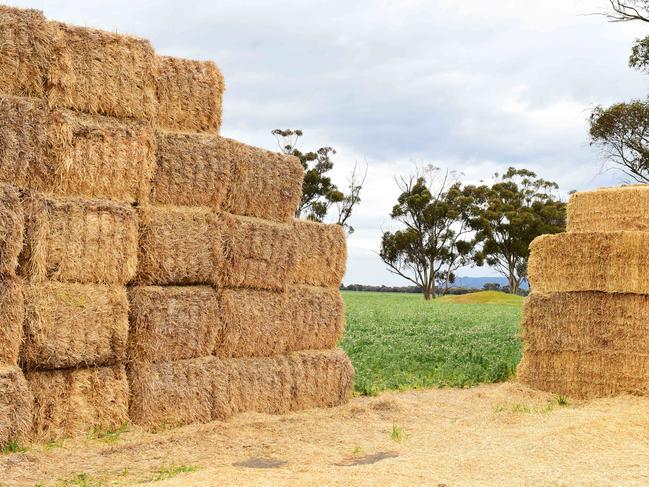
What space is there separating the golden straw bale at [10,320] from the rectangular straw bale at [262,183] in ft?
10.2

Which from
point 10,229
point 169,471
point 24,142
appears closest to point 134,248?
point 10,229

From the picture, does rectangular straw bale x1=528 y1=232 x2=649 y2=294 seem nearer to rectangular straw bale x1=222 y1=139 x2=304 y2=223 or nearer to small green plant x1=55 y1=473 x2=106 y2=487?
rectangular straw bale x1=222 y1=139 x2=304 y2=223

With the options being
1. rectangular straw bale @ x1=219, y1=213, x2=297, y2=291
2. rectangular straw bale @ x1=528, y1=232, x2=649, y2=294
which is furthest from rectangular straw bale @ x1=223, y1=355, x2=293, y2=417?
rectangular straw bale @ x1=528, y1=232, x2=649, y2=294

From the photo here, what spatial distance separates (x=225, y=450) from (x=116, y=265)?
2335 mm

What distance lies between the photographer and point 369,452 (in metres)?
8.95

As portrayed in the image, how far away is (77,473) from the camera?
25.4 feet

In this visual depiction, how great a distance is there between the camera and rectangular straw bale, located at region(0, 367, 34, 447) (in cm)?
806

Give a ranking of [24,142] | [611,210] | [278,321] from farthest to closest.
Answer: [611,210] < [278,321] < [24,142]

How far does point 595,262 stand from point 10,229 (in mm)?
9515

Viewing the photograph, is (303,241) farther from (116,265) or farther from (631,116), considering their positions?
(631,116)

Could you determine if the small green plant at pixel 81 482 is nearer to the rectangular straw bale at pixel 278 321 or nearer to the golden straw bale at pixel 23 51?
the rectangular straw bale at pixel 278 321

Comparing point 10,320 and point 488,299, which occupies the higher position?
point 488,299

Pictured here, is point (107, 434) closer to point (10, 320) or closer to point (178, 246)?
point (10, 320)

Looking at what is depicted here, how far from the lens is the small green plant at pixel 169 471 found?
754 cm
